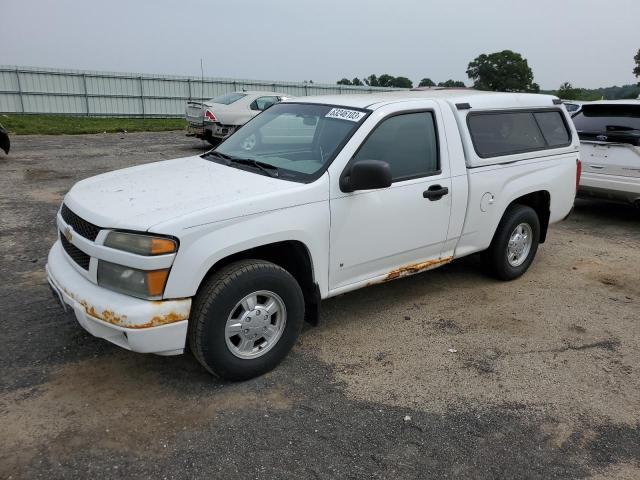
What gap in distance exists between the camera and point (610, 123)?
745cm

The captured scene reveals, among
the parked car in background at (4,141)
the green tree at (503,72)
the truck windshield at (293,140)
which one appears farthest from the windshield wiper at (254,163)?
the green tree at (503,72)

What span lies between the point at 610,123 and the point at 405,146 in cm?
478

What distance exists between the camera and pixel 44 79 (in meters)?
23.3

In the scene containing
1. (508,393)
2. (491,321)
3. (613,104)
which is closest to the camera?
(508,393)

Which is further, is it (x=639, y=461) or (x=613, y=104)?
(x=613, y=104)

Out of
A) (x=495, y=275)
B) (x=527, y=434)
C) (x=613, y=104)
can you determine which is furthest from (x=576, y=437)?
(x=613, y=104)

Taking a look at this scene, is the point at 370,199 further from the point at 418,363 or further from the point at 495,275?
the point at 495,275

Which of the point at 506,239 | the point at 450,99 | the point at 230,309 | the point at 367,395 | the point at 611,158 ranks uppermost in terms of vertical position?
the point at 450,99

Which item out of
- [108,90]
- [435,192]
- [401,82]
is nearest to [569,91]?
[401,82]

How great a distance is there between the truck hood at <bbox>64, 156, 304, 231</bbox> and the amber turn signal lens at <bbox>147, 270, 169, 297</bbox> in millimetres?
252

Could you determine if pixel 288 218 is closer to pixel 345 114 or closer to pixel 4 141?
pixel 345 114

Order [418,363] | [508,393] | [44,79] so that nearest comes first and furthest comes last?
[508,393] < [418,363] < [44,79]

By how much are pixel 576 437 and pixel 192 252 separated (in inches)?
95.1

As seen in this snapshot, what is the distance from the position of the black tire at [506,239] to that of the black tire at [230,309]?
2413mm
